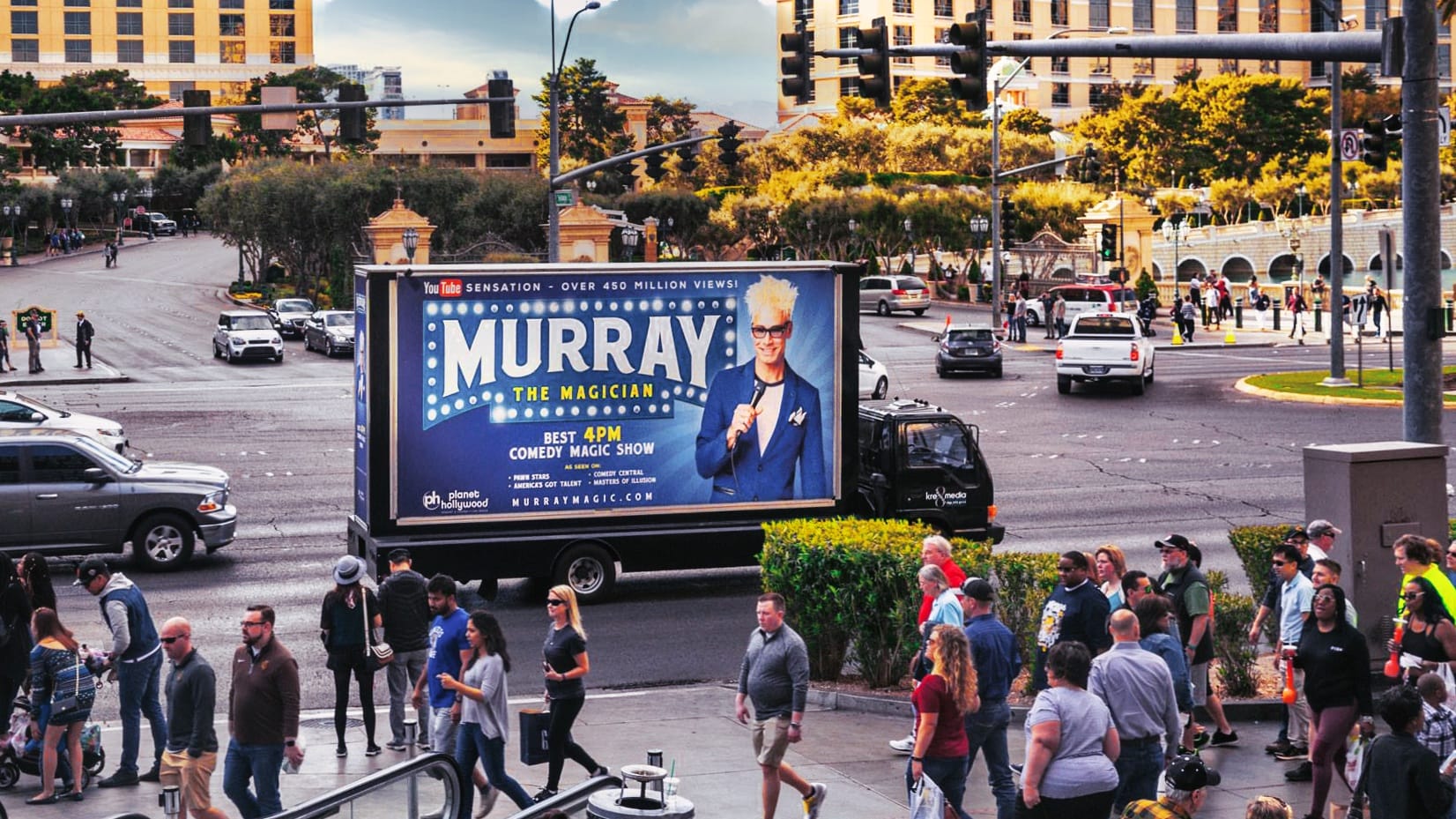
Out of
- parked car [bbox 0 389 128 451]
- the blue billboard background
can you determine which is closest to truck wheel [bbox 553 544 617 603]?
the blue billboard background

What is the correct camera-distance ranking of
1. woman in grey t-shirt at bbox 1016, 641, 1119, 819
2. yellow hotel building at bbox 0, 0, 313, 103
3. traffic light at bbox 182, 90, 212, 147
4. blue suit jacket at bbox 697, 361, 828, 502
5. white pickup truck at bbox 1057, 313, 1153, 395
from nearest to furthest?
woman in grey t-shirt at bbox 1016, 641, 1119, 819 → blue suit jacket at bbox 697, 361, 828, 502 → traffic light at bbox 182, 90, 212, 147 → white pickup truck at bbox 1057, 313, 1153, 395 → yellow hotel building at bbox 0, 0, 313, 103

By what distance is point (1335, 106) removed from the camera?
3575cm

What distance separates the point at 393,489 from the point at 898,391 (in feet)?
79.4

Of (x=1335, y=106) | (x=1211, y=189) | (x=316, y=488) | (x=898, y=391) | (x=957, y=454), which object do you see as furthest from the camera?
(x=1211, y=189)

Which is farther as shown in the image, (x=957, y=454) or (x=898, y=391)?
(x=898, y=391)

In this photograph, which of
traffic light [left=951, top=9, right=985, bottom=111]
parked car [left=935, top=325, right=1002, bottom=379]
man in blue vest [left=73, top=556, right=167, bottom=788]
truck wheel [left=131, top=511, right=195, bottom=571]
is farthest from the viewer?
parked car [left=935, top=325, right=1002, bottom=379]

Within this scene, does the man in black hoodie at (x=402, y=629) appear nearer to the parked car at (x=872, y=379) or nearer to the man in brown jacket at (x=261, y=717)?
the man in brown jacket at (x=261, y=717)

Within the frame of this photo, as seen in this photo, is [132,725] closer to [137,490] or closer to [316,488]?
[137,490]

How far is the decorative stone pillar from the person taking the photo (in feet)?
194

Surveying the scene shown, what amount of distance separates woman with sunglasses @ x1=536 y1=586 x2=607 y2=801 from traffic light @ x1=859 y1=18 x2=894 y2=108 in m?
9.19

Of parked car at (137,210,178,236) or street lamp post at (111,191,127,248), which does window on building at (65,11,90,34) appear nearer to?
parked car at (137,210,178,236)

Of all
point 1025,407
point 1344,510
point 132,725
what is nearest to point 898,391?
point 1025,407

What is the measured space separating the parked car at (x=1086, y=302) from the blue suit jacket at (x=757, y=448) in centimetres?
4170

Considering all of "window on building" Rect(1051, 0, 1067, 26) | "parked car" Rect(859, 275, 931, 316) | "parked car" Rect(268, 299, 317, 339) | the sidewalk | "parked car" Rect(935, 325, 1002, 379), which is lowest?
the sidewalk
